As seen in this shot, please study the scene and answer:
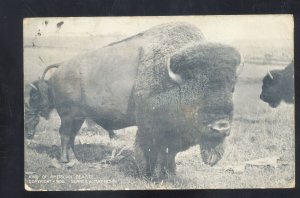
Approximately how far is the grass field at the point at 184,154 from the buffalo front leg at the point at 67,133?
3 centimetres

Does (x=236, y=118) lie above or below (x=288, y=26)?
below

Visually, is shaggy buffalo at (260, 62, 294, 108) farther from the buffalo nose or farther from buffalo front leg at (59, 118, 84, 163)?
buffalo front leg at (59, 118, 84, 163)

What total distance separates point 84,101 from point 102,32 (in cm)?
37

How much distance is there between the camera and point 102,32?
3.64 metres

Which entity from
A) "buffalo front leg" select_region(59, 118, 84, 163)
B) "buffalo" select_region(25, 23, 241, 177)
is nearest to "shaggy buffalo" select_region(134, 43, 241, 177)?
"buffalo" select_region(25, 23, 241, 177)

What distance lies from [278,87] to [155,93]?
2.08ft

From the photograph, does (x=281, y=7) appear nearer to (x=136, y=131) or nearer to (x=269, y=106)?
(x=269, y=106)

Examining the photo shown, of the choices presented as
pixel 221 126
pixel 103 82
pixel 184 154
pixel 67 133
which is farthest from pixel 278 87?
pixel 67 133

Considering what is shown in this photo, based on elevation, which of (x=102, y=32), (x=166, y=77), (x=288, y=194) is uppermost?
(x=102, y=32)

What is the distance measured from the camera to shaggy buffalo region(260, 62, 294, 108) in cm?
362

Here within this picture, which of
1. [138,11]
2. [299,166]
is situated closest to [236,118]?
[299,166]

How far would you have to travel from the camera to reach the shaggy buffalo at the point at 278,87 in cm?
362

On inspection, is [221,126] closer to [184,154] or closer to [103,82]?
[184,154]

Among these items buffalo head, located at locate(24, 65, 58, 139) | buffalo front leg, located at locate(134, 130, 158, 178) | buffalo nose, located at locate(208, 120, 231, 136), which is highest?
buffalo head, located at locate(24, 65, 58, 139)
